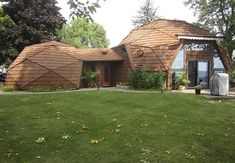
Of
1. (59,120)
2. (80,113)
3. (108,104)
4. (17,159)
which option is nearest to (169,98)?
(108,104)

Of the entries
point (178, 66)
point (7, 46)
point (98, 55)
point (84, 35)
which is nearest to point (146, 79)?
point (178, 66)

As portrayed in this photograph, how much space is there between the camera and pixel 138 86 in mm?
24031

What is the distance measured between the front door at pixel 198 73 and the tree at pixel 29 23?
16.2m

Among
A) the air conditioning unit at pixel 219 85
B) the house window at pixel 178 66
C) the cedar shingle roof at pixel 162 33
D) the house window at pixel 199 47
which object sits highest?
the cedar shingle roof at pixel 162 33

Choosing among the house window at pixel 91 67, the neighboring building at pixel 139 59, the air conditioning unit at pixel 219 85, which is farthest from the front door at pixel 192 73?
the house window at pixel 91 67

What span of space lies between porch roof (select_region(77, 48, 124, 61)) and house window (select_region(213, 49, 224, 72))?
25.4 feet

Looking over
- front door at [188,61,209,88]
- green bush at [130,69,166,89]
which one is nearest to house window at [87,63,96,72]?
green bush at [130,69,166,89]

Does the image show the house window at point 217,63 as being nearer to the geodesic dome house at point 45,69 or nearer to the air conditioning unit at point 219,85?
the air conditioning unit at point 219,85

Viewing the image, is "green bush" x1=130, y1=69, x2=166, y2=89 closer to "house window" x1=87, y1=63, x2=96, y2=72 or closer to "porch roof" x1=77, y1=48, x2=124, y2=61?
"porch roof" x1=77, y1=48, x2=124, y2=61

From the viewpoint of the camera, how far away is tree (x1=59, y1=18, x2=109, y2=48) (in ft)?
238

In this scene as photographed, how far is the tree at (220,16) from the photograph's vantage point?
1248 inches

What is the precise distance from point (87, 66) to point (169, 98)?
12751mm

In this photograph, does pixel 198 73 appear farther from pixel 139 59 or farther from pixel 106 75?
pixel 106 75

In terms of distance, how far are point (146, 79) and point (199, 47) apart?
598cm
